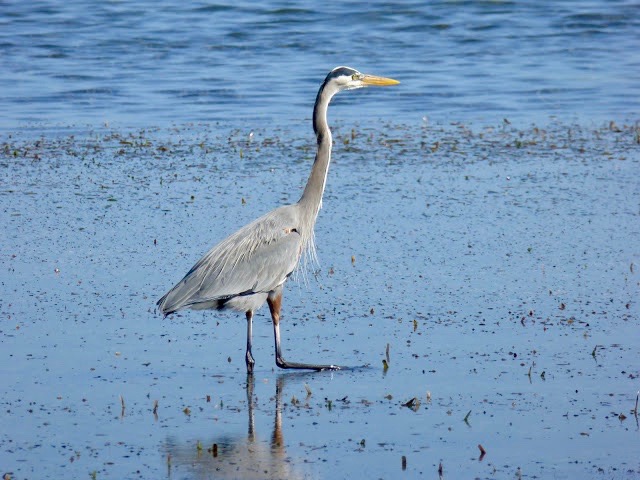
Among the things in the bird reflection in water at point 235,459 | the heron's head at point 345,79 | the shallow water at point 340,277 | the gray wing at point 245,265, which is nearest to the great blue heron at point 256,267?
the gray wing at point 245,265

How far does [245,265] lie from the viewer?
761cm

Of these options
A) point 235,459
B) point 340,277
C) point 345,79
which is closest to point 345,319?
point 340,277

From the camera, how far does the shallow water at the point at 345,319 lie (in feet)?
19.4

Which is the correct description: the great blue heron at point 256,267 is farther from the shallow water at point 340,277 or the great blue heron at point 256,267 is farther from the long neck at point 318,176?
the shallow water at point 340,277

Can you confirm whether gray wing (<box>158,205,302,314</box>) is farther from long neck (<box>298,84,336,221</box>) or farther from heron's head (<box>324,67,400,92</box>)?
heron's head (<box>324,67,400,92</box>)

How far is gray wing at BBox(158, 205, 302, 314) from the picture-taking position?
291 inches

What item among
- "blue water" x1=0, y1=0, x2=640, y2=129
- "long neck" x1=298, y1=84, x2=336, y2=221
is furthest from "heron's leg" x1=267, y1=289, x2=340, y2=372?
"blue water" x1=0, y1=0, x2=640, y2=129

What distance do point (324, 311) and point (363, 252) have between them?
4.90 feet

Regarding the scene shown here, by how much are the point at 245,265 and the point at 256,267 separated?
71 millimetres

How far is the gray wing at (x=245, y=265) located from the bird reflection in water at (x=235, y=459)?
1404mm

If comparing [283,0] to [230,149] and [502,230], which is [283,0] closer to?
[230,149]

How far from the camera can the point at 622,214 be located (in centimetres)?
1064

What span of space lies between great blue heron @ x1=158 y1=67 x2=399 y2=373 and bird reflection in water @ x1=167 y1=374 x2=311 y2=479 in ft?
3.88

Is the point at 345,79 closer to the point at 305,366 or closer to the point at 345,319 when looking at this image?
the point at 345,319
